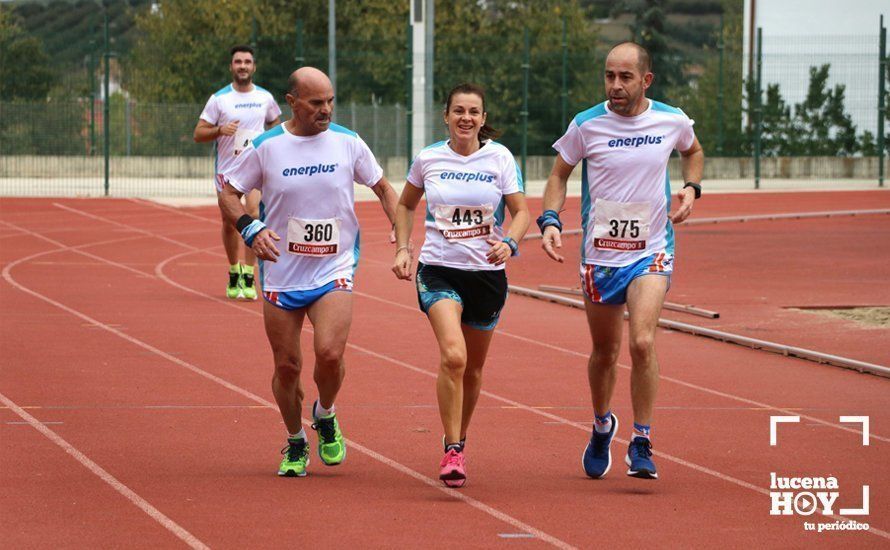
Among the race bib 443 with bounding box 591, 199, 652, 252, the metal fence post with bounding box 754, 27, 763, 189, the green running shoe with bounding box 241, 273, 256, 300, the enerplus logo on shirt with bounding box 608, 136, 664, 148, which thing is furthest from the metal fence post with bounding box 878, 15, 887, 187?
the race bib 443 with bounding box 591, 199, 652, 252

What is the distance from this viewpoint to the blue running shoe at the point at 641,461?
7.47 m

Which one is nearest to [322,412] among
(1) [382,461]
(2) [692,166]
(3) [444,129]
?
(1) [382,461]

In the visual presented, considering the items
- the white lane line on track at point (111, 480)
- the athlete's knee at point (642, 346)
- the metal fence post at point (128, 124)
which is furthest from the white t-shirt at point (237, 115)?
the metal fence post at point (128, 124)

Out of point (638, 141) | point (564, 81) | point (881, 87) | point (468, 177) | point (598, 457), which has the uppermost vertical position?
point (564, 81)

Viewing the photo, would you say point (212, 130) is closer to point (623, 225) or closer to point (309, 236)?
point (309, 236)

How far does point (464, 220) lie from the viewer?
7.59 metres

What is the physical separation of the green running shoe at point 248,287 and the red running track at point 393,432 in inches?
14.2

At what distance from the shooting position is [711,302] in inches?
611

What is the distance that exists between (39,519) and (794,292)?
11096 millimetres

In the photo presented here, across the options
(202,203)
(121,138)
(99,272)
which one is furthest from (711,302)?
(121,138)

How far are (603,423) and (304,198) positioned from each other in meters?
1.79

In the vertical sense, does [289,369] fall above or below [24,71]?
below

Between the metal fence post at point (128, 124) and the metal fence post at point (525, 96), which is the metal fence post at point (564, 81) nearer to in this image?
the metal fence post at point (525, 96)

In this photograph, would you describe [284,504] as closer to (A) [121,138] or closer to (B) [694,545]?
(B) [694,545]
